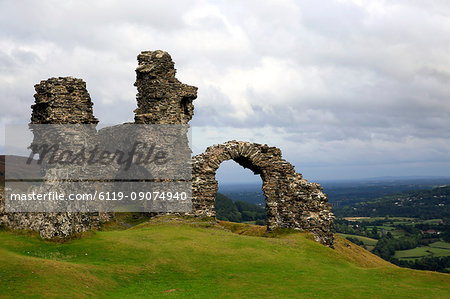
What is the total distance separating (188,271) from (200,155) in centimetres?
1356

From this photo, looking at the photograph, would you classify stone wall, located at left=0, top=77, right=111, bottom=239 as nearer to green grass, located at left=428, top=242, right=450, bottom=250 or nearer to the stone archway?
the stone archway

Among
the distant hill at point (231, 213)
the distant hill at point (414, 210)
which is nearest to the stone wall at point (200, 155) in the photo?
the distant hill at point (231, 213)

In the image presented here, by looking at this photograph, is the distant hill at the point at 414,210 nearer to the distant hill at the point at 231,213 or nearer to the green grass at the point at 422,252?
the green grass at the point at 422,252

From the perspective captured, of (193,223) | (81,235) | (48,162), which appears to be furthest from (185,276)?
(48,162)

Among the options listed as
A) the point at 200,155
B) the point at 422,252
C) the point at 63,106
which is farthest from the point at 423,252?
the point at 63,106

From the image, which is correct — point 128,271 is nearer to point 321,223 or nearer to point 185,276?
point 185,276

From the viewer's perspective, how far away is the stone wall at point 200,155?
29.0m

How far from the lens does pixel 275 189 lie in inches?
1225

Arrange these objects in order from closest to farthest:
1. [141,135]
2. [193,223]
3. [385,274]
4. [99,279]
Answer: [99,279]
[385,274]
[193,223]
[141,135]

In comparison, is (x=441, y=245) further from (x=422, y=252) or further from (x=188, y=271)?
(x=188, y=271)

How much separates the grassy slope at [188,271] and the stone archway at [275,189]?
17.7 feet

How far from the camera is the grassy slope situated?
45.6 feet

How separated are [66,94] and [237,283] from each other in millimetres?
22621

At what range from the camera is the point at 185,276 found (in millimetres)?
16641
